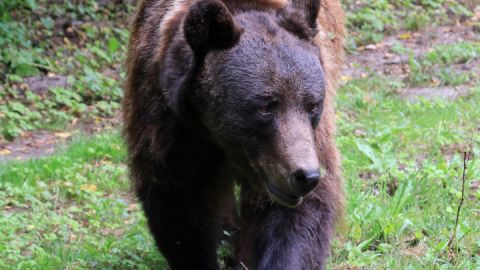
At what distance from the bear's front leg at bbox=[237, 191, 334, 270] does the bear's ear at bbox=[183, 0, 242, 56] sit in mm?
846

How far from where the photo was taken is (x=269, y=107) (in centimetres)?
382

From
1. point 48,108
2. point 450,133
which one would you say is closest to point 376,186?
point 450,133

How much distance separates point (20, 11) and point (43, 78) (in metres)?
1.80

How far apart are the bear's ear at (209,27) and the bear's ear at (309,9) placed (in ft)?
1.33

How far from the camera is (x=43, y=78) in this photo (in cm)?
1038

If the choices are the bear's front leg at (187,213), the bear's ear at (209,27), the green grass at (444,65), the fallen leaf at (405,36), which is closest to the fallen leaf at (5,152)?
the bear's front leg at (187,213)

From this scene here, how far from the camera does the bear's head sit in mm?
3754

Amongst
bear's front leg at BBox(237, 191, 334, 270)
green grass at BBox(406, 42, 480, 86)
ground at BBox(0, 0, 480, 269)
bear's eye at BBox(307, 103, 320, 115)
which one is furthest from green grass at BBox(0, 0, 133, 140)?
bear's eye at BBox(307, 103, 320, 115)

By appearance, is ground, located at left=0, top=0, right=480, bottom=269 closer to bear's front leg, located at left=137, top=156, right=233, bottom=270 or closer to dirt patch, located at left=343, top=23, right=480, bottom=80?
dirt patch, located at left=343, top=23, right=480, bottom=80

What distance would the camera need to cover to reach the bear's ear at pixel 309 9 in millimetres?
4242

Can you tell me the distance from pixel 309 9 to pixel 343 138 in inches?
122

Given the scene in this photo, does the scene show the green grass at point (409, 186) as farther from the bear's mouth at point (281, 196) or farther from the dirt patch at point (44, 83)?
the dirt patch at point (44, 83)

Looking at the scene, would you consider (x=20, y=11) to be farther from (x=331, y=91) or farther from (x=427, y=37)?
(x=331, y=91)

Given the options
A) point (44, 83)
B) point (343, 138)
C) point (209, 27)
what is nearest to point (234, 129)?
point (209, 27)
